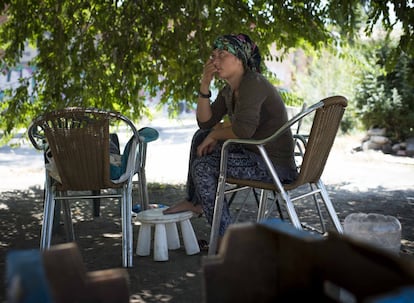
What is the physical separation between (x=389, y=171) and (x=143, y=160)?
18.9ft

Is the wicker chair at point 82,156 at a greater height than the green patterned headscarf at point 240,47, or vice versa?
the green patterned headscarf at point 240,47

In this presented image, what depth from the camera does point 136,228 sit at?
5.17 meters

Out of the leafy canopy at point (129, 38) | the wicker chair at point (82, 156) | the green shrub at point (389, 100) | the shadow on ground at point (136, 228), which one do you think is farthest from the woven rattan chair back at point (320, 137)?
the green shrub at point (389, 100)

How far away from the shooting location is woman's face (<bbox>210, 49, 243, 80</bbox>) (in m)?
3.93

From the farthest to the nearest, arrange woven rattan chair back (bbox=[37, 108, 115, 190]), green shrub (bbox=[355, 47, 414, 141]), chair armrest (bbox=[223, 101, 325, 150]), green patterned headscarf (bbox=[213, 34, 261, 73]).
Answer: green shrub (bbox=[355, 47, 414, 141]) → green patterned headscarf (bbox=[213, 34, 261, 73]) → woven rattan chair back (bbox=[37, 108, 115, 190]) → chair armrest (bbox=[223, 101, 325, 150])

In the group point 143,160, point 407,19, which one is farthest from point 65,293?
point 407,19

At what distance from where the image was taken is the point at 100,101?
6637 millimetres

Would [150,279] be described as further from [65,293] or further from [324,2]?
[324,2]

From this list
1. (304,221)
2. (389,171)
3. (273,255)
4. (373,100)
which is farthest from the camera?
(373,100)

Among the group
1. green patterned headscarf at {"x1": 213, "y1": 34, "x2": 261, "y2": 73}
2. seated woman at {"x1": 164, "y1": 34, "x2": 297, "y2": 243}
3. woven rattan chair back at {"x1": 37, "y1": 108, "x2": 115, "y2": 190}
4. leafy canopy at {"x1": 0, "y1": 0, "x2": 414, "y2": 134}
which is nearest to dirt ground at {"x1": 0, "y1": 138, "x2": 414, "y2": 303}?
seated woman at {"x1": 164, "y1": 34, "x2": 297, "y2": 243}

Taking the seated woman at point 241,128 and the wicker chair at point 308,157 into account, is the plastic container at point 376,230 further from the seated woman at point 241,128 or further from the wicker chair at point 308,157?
the seated woman at point 241,128

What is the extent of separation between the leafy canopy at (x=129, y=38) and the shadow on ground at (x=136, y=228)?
112 cm

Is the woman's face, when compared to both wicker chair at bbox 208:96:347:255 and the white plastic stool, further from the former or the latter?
the white plastic stool

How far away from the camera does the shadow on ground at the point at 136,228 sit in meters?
3.44
